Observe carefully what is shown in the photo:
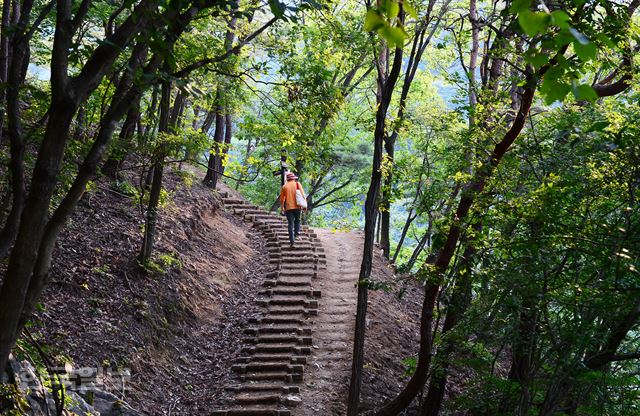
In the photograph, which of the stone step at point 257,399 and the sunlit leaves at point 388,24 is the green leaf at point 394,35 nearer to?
the sunlit leaves at point 388,24

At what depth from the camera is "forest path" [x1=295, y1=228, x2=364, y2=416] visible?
31.4ft

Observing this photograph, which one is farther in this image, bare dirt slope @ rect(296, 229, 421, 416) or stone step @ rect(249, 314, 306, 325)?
stone step @ rect(249, 314, 306, 325)

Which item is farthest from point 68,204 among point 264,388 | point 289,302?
point 289,302

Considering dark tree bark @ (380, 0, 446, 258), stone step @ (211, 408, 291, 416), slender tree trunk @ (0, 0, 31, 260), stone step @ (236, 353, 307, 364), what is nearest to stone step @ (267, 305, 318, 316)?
stone step @ (236, 353, 307, 364)

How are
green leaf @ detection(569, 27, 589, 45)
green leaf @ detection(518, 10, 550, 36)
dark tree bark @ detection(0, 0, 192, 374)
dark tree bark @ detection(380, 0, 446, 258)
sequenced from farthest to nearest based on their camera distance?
dark tree bark @ detection(380, 0, 446, 258) → dark tree bark @ detection(0, 0, 192, 374) → green leaf @ detection(518, 10, 550, 36) → green leaf @ detection(569, 27, 589, 45)

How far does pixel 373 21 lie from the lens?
5.70 feet

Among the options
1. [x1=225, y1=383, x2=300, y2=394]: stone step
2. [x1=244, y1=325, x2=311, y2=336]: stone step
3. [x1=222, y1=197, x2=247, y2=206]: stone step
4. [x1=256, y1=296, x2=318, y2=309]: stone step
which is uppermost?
[x1=222, y1=197, x2=247, y2=206]: stone step

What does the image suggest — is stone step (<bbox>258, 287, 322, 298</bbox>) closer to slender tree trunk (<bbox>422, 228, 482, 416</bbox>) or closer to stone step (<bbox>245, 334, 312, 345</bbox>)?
stone step (<bbox>245, 334, 312, 345</bbox>)

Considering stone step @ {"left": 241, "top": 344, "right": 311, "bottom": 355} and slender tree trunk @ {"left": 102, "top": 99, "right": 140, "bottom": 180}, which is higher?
slender tree trunk @ {"left": 102, "top": 99, "right": 140, "bottom": 180}

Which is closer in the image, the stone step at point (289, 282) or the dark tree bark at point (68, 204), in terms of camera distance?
the dark tree bark at point (68, 204)

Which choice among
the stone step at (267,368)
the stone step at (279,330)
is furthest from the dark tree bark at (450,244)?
the stone step at (279,330)

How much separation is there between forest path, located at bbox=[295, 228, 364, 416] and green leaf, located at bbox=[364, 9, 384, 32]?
8.15 meters

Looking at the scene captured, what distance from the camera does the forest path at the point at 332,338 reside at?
9586 millimetres

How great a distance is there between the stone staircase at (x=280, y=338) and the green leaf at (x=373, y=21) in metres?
8.04
